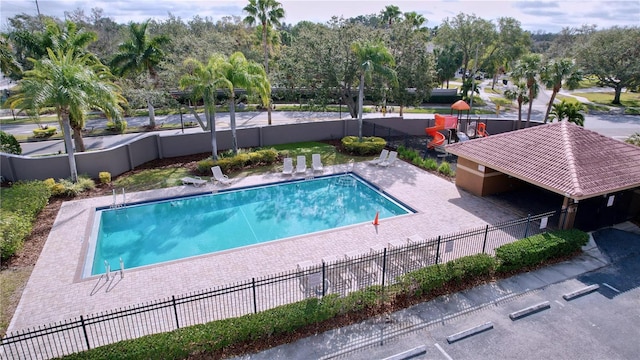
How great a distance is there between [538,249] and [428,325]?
5224mm

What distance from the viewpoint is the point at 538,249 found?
1267 cm

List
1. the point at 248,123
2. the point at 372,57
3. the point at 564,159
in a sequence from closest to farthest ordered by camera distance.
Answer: the point at 564,159, the point at 372,57, the point at 248,123

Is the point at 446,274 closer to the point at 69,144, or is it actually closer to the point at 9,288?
the point at 9,288

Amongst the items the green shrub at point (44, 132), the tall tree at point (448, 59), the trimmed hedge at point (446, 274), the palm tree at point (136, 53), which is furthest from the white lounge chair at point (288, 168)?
the tall tree at point (448, 59)

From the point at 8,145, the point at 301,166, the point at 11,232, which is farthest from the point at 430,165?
the point at 8,145

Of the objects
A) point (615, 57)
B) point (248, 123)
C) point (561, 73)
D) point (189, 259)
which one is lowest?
point (189, 259)

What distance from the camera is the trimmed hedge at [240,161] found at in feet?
70.7

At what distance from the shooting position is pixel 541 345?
375 inches

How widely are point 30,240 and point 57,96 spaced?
21.0ft

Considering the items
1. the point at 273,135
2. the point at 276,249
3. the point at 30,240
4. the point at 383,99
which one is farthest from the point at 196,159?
the point at 383,99

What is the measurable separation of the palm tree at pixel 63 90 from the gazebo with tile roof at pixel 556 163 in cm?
1720

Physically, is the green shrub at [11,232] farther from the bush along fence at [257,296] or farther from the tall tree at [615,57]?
the tall tree at [615,57]

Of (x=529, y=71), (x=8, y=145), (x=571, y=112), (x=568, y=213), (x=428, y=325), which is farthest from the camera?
(x=529, y=71)

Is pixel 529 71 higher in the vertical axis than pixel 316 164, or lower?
higher
